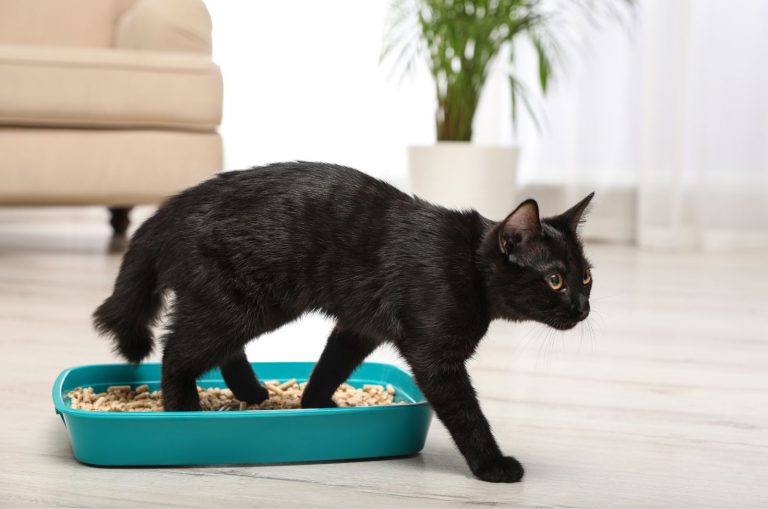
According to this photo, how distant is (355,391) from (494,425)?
0.22 m

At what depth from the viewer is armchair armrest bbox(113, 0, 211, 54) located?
322 cm

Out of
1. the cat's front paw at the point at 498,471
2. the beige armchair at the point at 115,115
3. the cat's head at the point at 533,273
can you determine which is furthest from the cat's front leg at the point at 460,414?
the beige armchair at the point at 115,115

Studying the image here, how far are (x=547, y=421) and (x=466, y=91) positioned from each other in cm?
234

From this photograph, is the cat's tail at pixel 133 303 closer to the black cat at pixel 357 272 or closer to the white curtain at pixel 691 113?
the black cat at pixel 357 272

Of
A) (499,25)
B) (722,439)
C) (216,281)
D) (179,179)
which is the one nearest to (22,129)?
(179,179)

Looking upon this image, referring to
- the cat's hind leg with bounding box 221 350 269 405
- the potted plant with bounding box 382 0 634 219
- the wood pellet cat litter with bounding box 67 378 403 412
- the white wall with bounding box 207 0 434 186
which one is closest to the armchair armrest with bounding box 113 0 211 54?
the potted plant with bounding box 382 0 634 219

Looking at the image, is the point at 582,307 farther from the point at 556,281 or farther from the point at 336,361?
the point at 336,361

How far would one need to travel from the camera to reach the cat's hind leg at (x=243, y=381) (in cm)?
130

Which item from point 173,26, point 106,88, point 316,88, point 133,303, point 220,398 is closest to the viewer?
point 133,303

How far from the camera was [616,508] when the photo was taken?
3.44 feet

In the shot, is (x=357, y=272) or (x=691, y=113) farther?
(x=691, y=113)

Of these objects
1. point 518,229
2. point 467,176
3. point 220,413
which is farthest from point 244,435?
point 467,176

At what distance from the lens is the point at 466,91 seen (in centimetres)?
359

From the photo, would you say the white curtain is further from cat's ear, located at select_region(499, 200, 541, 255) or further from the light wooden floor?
cat's ear, located at select_region(499, 200, 541, 255)
